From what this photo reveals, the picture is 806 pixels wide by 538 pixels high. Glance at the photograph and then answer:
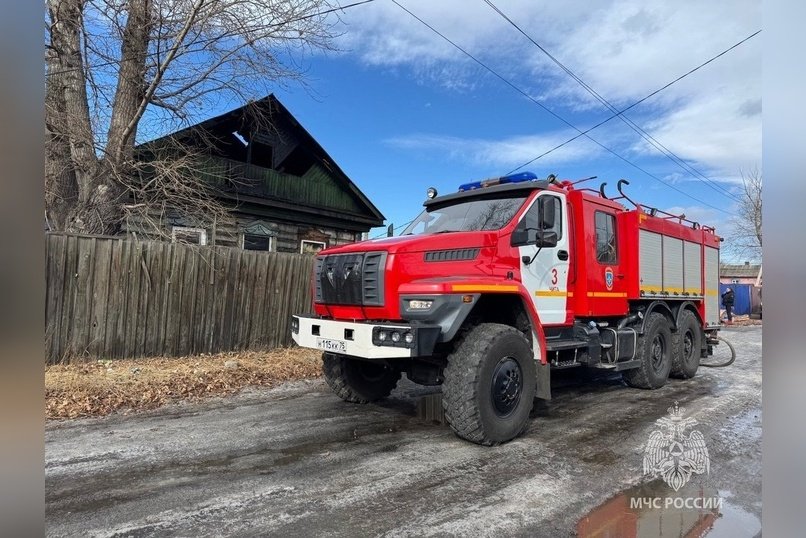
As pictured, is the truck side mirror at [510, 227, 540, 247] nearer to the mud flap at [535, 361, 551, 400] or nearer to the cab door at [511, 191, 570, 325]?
the cab door at [511, 191, 570, 325]

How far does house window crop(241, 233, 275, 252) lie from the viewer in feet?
46.4

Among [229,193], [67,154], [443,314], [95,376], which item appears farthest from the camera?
[229,193]

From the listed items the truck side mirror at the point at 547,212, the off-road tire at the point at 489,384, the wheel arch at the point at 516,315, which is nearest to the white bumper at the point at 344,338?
the off-road tire at the point at 489,384

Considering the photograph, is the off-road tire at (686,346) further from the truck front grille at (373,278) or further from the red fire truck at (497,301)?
the truck front grille at (373,278)

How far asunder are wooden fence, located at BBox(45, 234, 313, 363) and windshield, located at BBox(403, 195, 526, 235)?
4377mm

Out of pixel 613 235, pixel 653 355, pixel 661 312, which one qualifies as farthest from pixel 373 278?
pixel 661 312

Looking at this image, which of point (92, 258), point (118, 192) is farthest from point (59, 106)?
point (92, 258)

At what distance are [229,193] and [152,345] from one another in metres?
6.41

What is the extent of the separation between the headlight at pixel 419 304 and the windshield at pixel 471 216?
139cm

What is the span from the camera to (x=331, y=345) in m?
4.96

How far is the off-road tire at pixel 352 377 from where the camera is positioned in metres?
6.15

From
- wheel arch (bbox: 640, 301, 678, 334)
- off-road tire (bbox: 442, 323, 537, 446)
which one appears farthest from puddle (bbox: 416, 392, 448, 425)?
wheel arch (bbox: 640, 301, 678, 334)

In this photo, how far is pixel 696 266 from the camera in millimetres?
9211
